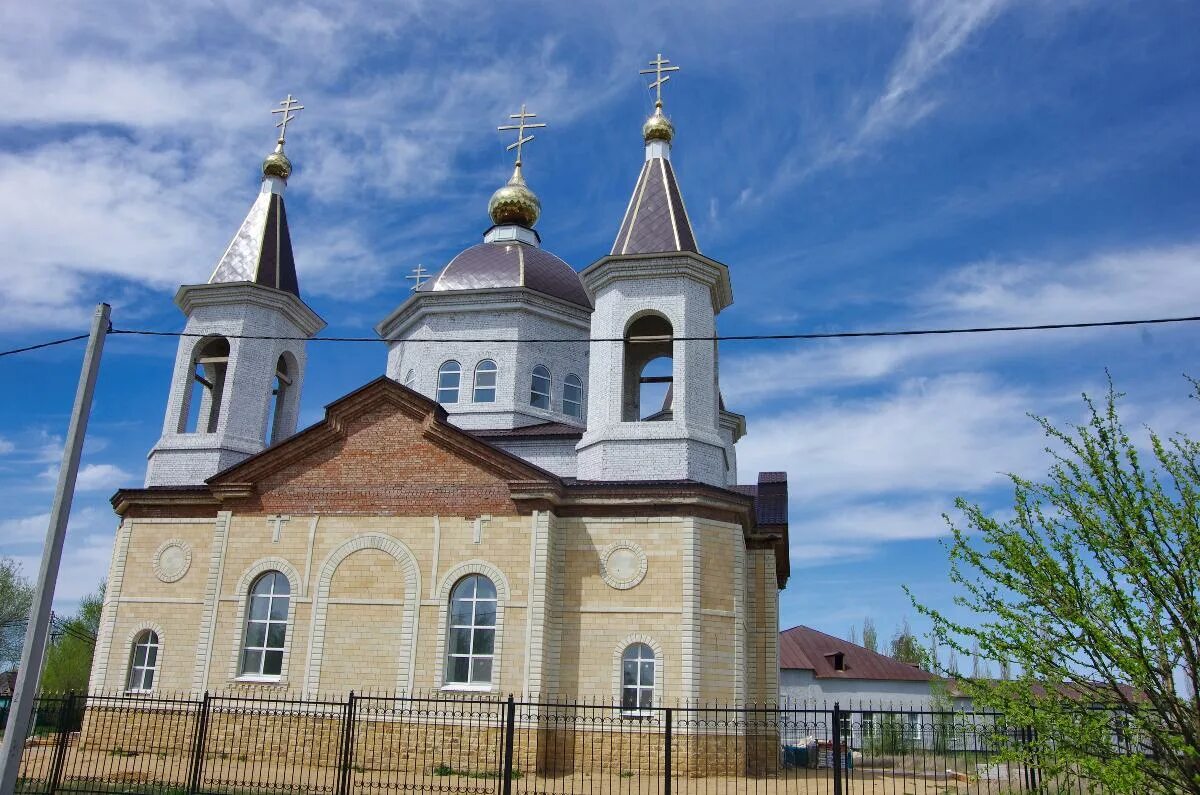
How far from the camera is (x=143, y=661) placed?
18.1 meters

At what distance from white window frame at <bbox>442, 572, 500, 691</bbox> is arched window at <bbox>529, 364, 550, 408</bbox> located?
6146 mm

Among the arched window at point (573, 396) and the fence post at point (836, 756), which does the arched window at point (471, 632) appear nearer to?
the fence post at point (836, 756)

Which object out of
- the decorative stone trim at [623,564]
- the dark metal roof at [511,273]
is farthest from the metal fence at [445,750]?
the dark metal roof at [511,273]

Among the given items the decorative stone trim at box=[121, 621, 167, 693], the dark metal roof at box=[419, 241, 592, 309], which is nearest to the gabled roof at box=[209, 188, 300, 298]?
the dark metal roof at box=[419, 241, 592, 309]

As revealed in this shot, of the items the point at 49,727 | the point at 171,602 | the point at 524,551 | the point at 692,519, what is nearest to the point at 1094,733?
the point at 692,519

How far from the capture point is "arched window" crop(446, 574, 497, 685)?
53.3 feet

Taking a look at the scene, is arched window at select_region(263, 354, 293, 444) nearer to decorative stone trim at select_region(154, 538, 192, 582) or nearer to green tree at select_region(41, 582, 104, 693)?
decorative stone trim at select_region(154, 538, 192, 582)

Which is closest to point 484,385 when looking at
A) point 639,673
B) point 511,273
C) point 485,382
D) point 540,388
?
point 485,382

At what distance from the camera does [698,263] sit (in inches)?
725

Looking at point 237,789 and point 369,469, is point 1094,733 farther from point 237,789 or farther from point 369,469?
point 369,469

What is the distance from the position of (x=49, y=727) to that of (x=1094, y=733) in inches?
758

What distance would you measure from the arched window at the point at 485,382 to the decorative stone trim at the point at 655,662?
742cm

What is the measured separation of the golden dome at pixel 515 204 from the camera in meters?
25.0

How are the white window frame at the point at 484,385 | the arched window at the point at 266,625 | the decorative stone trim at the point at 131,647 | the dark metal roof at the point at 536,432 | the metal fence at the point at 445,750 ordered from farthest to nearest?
the white window frame at the point at 484,385 → the dark metal roof at the point at 536,432 → the decorative stone trim at the point at 131,647 → the arched window at the point at 266,625 → the metal fence at the point at 445,750
